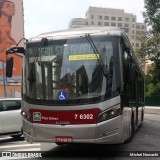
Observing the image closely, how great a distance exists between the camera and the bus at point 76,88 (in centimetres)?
980

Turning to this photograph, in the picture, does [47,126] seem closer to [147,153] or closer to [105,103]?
[105,103]

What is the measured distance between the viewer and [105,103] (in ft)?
32.1

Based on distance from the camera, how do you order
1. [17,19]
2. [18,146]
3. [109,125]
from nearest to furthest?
[109,125] → [18,146] → [17,19]

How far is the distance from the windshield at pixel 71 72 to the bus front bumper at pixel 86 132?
631 millimetres

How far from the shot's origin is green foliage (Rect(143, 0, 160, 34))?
52219 millimetres

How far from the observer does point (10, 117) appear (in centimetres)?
1500

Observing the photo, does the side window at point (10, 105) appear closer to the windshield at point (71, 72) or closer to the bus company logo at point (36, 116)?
the windshield at point (71, 72)

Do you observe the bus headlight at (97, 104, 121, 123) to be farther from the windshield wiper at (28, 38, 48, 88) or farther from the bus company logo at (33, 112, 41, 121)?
the windshield wiper at (28, 38, 48, 88)

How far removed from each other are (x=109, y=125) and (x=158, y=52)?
42814 mm

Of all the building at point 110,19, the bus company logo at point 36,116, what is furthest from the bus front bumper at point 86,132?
the building at point 110,19

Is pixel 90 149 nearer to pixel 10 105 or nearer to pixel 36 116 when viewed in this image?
pixel 36 116

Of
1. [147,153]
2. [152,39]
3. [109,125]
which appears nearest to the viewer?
[109,125]

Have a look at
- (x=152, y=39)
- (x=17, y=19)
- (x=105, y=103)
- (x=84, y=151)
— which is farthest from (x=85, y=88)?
(x=17, y=19)

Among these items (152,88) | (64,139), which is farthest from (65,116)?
(152,88)
